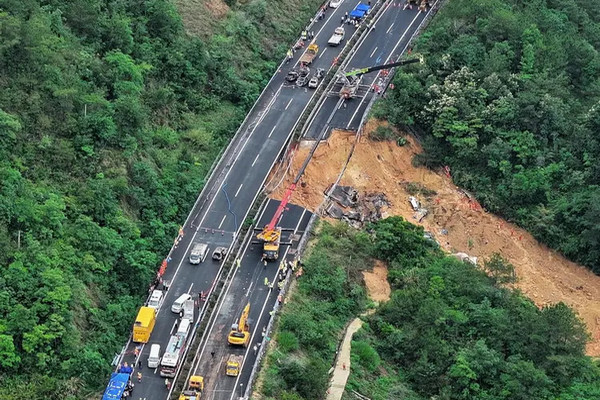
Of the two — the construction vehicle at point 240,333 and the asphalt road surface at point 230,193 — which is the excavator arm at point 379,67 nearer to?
the asphalt road surface at point 230,193

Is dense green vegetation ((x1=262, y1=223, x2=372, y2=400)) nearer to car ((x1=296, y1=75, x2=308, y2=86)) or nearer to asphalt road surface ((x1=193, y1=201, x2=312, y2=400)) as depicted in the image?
asphalt road surface ((x1=193, y1=201, x2=312, y2=400))

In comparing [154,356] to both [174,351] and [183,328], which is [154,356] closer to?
[174,351]

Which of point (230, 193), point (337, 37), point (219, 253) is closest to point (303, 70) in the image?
point (337, 37)

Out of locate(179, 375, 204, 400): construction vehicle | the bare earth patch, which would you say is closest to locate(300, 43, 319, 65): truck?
the bare earth patch

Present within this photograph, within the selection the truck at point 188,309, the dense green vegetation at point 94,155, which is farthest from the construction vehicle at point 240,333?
the dense green vegetation at point 94,155

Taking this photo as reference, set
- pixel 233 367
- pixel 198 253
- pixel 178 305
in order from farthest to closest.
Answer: pixel 198 253 < pixel 178 305 < pixel 233 367

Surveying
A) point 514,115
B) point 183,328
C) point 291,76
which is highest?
point 514,115

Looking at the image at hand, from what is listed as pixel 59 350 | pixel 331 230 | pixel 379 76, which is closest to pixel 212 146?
pixel 331 230
